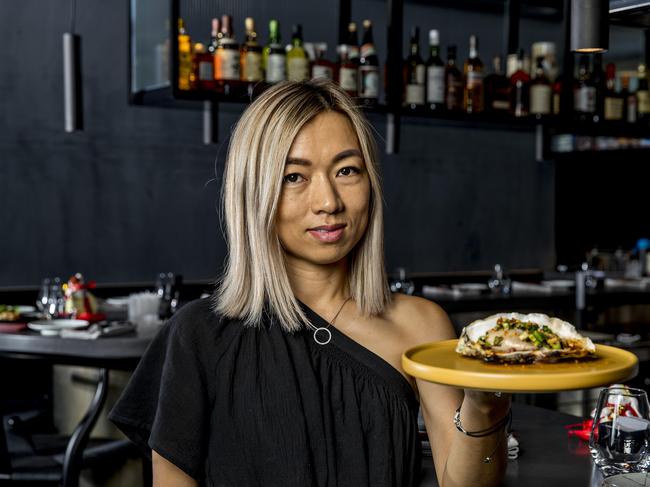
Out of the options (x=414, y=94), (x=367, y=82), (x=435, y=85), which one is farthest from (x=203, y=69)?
(x=435, y=85)

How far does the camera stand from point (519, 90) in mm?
4547

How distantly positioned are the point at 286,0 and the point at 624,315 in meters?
2.96

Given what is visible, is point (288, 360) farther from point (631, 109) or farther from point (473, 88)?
point (631, 109)

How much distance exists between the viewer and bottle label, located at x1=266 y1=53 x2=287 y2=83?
391 cm

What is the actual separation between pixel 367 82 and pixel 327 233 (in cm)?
282

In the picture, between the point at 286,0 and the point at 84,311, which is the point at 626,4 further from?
the point at 286,0

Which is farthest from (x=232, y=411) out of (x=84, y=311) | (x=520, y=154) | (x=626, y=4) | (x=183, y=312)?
(x=520, y=154)

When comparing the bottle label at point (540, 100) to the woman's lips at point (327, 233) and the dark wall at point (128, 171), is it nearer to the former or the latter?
the dark wall at point (128, 171)

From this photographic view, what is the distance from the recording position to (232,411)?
1377mm

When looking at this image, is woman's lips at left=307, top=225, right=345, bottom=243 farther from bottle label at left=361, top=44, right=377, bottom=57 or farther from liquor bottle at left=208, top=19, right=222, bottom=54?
bottle label at left=361, top=44, right=377, bottom=57

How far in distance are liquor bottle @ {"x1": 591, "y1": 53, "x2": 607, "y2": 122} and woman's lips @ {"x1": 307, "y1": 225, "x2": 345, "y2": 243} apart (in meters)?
3.67

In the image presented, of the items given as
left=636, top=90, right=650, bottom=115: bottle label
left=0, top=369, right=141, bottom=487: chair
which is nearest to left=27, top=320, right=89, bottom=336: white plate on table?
left=0, top=369, right=141, bottom=487: chair

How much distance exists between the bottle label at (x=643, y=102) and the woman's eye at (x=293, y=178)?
4.08 metres

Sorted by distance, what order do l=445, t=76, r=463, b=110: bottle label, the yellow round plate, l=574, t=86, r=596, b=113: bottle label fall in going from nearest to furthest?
the yellow round plate, l=445, t=76, r=463, b=110: bottle label, l=574, t=86, r=596, b=113: bottle label
